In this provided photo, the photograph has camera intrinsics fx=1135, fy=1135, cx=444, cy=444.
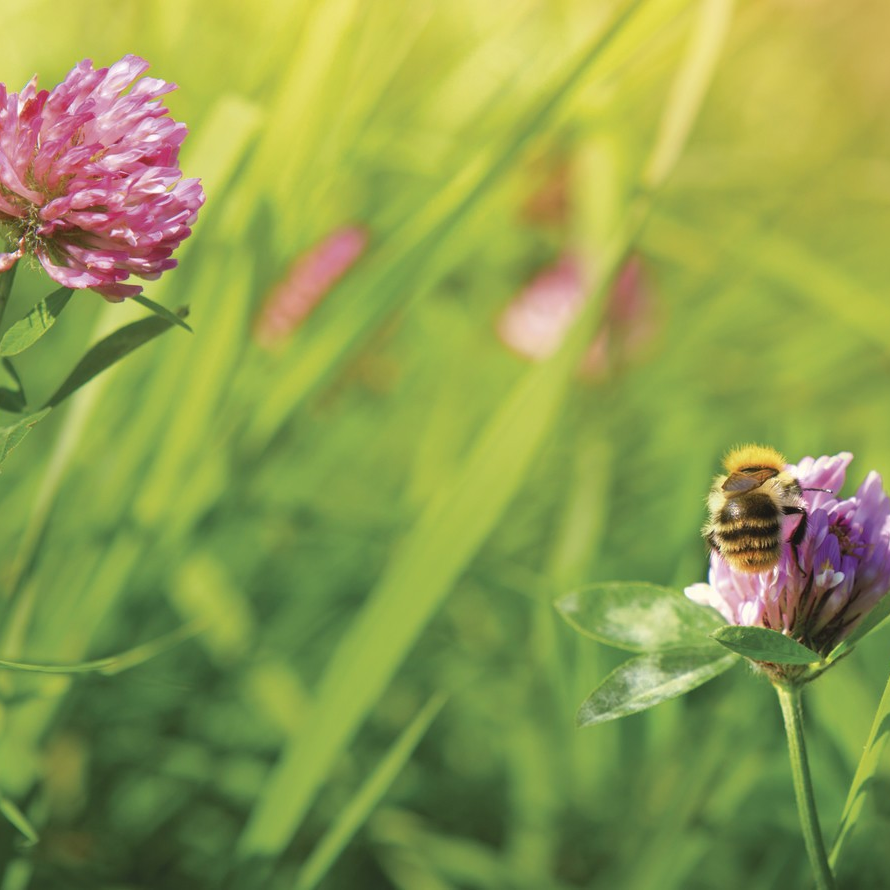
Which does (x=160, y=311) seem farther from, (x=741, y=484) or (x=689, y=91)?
(x=689, y=91)

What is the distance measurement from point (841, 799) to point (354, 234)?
3.26 feet

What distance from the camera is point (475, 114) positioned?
1646 millimetres

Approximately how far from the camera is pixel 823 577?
546 mm

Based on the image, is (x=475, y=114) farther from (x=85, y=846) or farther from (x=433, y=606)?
(x=85, y=846)

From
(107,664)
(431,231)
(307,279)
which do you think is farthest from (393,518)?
(107,664)

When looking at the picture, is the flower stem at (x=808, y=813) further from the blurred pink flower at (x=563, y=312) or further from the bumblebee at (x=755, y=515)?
the blurred pink flower at (x=563, y=312)

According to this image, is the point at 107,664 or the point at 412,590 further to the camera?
the point at 412,590

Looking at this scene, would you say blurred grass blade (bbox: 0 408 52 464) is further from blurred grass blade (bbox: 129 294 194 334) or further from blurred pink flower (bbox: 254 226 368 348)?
blurred pink flower (bbox: 254 226 368 348)

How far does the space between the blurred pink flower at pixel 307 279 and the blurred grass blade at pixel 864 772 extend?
111cm

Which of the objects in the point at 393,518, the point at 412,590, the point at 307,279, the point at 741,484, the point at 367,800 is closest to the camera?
the point at 741,484

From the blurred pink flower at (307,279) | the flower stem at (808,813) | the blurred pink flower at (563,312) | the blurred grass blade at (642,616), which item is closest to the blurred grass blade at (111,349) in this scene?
the blurred grass blade at (642,616)

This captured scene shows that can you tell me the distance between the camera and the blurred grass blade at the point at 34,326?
50 cm

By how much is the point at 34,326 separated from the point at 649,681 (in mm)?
332

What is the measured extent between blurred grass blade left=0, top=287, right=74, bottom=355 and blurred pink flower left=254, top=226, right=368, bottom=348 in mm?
1001
